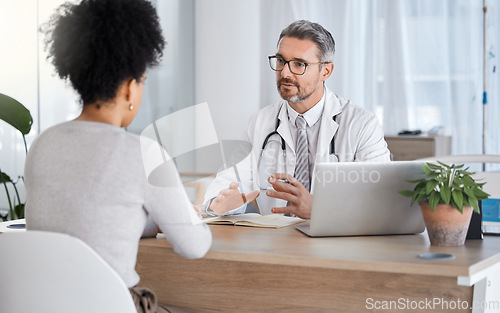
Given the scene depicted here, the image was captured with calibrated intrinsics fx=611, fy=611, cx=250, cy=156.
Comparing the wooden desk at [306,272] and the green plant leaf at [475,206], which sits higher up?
the green plant leaf at [475,206]

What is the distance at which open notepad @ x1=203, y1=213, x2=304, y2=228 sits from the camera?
1916 millimetres

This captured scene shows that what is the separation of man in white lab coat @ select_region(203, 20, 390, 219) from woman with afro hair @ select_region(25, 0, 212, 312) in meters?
1.07

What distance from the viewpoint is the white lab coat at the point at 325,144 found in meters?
2.57

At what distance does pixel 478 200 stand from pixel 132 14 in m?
1.00

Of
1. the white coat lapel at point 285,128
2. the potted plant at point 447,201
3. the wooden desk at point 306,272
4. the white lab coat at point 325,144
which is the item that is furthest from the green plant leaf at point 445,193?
the white coat lapel at point 285,128

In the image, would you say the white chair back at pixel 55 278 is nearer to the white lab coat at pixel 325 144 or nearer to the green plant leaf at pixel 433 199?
the green plant leaf at pixel 433 199

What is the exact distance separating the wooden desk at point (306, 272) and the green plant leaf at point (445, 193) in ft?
0.41

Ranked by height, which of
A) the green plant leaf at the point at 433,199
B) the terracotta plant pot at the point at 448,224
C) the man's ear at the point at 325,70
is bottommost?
the terracotta plant pot at the point at 448,224

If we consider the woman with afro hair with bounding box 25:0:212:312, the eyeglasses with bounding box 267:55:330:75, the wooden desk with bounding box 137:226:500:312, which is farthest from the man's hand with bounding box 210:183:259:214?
the eyeglasses with bounding box 267:55:330:75

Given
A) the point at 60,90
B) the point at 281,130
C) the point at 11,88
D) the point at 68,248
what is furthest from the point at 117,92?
the point at 60,90

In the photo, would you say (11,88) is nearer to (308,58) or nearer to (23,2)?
(23,2)

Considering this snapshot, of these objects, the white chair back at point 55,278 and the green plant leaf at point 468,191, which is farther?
the green plant leaf at point 468,191

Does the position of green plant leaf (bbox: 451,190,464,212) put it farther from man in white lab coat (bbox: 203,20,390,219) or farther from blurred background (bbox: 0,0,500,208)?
blurred background (bbox: 0,0,500,208)

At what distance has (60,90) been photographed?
3.68 meters
